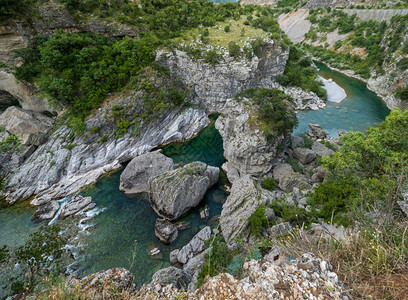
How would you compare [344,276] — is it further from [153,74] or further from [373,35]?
[373,35]

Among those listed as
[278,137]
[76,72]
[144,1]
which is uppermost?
[144,1]

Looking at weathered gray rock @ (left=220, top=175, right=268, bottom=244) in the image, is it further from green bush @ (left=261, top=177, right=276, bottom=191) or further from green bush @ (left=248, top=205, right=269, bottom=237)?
green bush @ (left=261, top=177, right=276, bottom=191)

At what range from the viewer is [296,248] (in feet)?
18.0

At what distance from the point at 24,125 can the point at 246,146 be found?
1005 inches

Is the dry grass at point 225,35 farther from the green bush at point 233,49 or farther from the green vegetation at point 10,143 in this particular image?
the green vegetation at point 10,143

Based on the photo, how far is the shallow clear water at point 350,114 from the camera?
29203 millimetres

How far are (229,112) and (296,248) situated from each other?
1808 cm

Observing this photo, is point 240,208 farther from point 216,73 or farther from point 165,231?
point 216,73

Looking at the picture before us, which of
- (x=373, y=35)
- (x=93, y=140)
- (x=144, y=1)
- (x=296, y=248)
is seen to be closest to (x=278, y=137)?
(x=296, y=248)

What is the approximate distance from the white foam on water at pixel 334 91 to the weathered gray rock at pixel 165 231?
37.7 meters

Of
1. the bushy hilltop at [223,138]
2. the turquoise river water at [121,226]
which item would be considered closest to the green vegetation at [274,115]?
the bushy hilltop at [223,138]

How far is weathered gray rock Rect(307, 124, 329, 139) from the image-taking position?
89.1 feet

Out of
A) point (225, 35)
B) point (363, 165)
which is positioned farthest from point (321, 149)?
point (225, 35)

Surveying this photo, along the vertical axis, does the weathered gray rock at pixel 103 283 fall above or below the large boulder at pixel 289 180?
above
